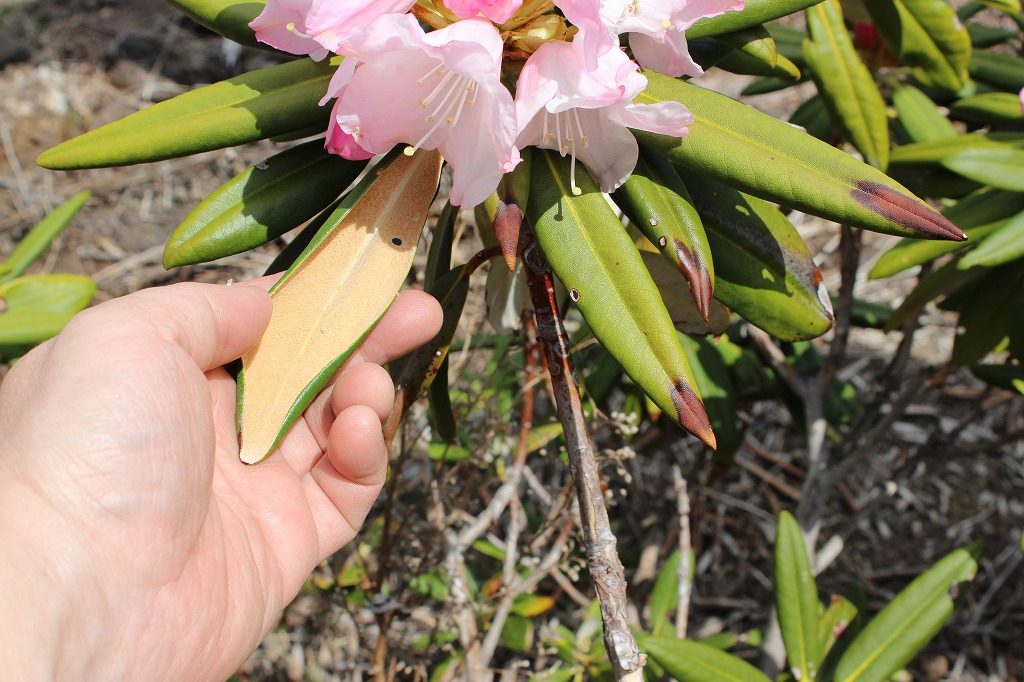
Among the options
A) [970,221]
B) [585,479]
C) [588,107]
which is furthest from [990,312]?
[588,107]

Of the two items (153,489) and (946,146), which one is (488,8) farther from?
(946,146)

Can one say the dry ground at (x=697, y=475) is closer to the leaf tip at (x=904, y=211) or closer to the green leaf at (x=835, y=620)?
the green leaf at (x=835, y=620)

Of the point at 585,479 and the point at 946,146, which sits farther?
the point at 946,146

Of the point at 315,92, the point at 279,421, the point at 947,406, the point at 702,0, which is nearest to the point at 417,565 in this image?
the point at 279,421

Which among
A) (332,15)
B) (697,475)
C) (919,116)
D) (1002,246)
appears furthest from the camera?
(697,475)

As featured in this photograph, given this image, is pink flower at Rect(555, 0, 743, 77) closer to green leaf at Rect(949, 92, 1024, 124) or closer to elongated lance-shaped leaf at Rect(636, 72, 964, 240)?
elongated lance-shaped leaf at Rect(636, 72, 964, 240)

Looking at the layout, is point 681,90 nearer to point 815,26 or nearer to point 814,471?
point 815,26

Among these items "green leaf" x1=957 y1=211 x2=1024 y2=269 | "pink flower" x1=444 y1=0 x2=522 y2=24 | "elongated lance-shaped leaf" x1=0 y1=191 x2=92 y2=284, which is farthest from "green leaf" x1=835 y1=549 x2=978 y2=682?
"elongated lance-shaped leaf" x1=0 y1=191 x2=92 y2=284
